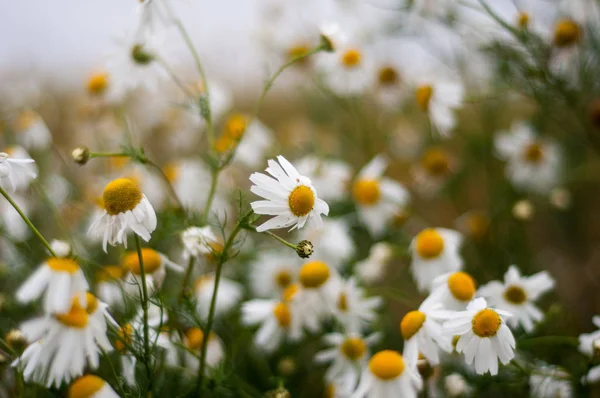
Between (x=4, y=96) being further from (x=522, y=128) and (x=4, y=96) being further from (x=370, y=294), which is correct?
(x=522, y=128)

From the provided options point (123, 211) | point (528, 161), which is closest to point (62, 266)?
point (123, 211)

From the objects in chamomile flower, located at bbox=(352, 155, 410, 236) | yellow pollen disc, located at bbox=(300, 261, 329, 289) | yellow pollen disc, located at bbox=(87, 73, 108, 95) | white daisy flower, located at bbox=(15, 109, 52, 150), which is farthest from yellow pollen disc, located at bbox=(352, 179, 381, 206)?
white daisy flower, located at bbox=(15, 109, 52, 150)

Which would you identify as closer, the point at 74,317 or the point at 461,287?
the point at 74,317

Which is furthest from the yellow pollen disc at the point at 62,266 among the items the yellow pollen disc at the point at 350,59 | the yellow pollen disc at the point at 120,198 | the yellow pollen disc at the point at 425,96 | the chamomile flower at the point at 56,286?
the yellow pollen disc at the point at 350,59

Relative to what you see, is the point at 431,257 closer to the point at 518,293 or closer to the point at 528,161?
the point at 518,293

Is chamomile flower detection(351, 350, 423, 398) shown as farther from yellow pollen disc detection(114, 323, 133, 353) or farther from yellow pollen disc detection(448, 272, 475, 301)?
yellow pollen disc detection(114, 323, 133, 353)

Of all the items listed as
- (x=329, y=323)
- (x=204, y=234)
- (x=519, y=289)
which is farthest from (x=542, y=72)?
(x=204, y=234)

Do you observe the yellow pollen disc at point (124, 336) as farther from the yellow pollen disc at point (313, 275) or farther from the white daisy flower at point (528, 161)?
the white daisy flower at point (528, 161)
